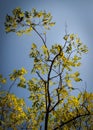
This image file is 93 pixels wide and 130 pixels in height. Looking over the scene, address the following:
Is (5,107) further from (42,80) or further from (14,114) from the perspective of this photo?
(42,80)

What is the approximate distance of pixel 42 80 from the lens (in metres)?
15.9

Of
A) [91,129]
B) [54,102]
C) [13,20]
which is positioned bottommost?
[91,129]

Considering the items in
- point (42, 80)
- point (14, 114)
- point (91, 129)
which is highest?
point (42, 80)

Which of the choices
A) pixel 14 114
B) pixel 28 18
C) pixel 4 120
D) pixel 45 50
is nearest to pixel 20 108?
pixel 14 114

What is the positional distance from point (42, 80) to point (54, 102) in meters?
1.87

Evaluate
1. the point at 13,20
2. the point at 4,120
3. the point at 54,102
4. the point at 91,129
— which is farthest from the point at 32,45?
the point at 91,129

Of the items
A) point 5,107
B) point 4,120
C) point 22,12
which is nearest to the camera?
point 22,12

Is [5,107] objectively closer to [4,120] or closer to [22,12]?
[4,120]

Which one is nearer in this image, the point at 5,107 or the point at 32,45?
the point at 32,45

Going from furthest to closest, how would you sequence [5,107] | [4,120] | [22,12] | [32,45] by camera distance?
[4,120] < [5,107] < [32,45] < [22,12]

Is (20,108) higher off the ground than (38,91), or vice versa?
(38,91)

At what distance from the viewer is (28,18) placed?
15.8 meters

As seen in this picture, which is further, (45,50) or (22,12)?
(45,50)

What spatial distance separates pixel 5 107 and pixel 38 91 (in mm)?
6849
